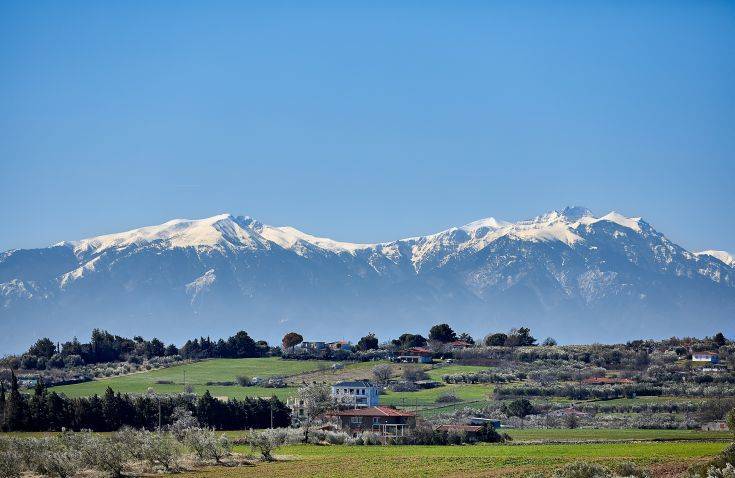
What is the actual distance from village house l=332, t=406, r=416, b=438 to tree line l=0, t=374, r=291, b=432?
20.4 feet

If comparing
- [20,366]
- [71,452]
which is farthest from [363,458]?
[20,366]

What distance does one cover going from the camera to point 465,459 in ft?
221

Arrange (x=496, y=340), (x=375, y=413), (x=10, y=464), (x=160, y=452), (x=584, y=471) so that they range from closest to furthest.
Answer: (x=584, y=471)
(x=10, y=464)
(x=160, y=452)
(x=375, y=413)
(x=496, y=340)

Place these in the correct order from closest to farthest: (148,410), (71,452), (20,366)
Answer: (71,452) < (148,410) < (20,366)

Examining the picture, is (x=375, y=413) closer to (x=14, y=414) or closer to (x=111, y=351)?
(x=14, y=414)

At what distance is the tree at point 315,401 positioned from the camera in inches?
3954

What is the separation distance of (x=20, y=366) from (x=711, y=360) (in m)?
81.3

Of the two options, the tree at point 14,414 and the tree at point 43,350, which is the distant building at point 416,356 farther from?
the tree at point 14,414

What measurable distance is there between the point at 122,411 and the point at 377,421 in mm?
19898

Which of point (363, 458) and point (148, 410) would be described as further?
point (148, 410)

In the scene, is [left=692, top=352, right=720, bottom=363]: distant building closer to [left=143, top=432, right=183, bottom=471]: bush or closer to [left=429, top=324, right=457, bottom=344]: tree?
[left=429, top=324, right=457, bottom=344]: tree

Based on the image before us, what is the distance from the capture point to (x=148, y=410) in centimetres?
9394

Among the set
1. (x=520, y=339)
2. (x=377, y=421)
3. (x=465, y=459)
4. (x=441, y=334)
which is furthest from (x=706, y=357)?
(x=465, y=459)

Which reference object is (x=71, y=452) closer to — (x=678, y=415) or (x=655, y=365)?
(x=678, y=415)
